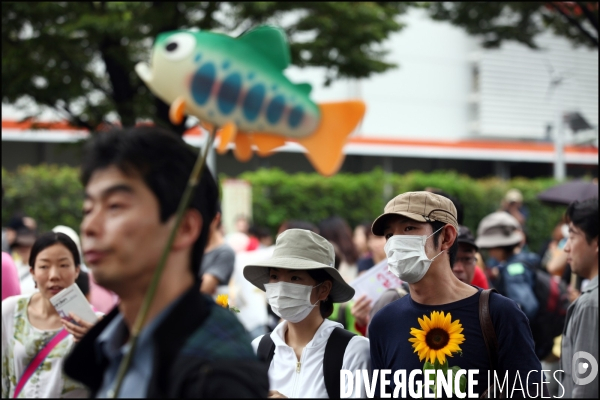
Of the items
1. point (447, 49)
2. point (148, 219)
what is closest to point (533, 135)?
point (447, 49)

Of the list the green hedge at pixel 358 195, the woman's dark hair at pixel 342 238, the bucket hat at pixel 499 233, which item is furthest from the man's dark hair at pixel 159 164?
the green hedge at pixel 358 195

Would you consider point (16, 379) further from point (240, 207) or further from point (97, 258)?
point (240, 207)

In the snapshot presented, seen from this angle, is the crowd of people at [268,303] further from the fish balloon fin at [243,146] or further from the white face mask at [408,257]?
the fish balloon fin at [243,146]

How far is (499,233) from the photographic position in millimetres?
6953

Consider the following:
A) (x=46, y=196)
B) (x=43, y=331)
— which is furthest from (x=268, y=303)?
(x=46, y=196)

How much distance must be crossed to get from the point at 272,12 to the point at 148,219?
822 cm

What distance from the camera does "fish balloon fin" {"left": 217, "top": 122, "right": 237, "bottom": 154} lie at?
199 cm

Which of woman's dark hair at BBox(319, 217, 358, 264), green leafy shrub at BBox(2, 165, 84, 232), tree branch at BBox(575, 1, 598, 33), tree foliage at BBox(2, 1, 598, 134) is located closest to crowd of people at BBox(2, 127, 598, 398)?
woman's dark hair at BBox(319, 217, 358, 264)

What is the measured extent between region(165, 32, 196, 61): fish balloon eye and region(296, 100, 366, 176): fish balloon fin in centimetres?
38

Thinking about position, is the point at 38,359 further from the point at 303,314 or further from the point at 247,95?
the point at 247,95

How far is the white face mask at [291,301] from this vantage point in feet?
11.8

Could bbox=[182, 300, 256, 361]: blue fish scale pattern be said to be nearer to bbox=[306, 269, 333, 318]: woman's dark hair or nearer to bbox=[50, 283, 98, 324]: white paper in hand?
bbox=[306, 269, 333, 318]: woman's dark hair

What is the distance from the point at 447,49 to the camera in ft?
101

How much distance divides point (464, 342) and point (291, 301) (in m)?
0.82
